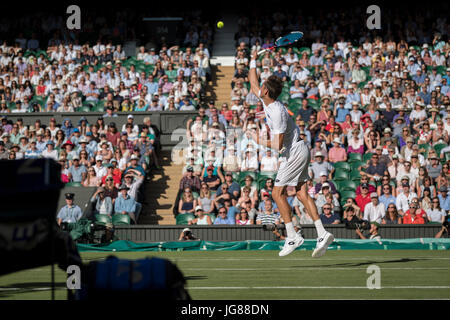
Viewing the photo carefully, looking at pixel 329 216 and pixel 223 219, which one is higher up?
pixel 329 216

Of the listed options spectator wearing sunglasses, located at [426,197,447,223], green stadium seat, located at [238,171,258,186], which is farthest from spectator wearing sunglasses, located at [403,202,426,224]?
green stadium seat, located at [238,171,258,186]

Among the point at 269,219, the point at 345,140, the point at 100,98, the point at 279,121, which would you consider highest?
the point at 100,98

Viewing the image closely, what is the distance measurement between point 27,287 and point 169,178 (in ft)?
38.6

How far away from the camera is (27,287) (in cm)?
827

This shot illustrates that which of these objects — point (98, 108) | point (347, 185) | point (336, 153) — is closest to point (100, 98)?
point (98, 108)

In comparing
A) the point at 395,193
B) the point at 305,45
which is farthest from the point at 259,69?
the point at 395,193

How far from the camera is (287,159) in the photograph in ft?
32.2

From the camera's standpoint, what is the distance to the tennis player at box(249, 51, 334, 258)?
9477 millimetres

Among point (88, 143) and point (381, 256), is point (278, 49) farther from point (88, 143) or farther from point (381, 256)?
point (381, 256)

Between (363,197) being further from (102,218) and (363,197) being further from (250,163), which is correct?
(102,218)

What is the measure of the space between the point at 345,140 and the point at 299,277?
11.0 meters

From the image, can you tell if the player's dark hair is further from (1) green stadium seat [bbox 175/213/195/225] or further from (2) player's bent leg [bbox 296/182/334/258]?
(1) green stadium seat [bbox 175/213/195/225]

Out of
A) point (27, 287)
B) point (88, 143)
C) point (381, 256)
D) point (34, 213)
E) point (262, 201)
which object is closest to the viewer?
point (34, 213)

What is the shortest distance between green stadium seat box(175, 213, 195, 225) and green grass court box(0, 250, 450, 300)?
14.3 feet
